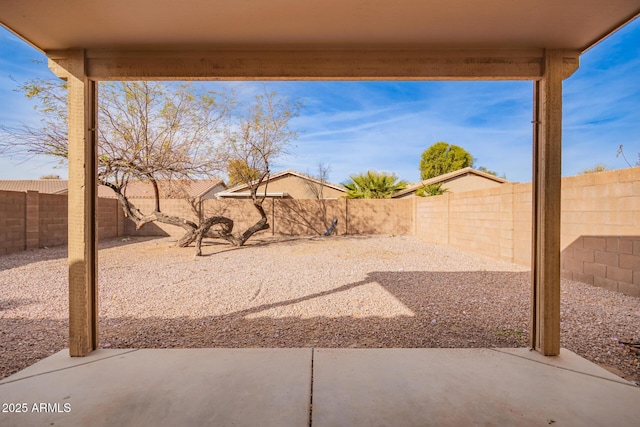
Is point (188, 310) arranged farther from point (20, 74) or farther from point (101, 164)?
point (20, 74)

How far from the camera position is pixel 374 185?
1620cm

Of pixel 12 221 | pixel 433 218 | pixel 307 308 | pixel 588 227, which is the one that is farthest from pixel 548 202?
pixel 12 221

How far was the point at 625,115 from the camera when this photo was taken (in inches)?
627

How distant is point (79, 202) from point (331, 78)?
2.07m

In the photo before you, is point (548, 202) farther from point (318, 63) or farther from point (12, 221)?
point (12, 221)

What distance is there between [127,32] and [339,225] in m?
12.3

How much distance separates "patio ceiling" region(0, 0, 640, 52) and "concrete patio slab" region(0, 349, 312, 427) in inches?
88.2

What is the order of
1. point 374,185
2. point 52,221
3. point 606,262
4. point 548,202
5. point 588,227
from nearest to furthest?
point 548,202
point 606,262
point 588,227
point 52,221
point 374,185

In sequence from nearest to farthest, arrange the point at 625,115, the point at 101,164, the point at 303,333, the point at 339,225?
1. the point at 303,333
2. the point at 101,164
3. the point at 339,225
4. the point at 625,115

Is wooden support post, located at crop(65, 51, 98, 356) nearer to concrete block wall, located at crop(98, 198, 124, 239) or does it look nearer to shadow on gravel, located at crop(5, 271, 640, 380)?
shadow on gravel, located at crop(5, 271, 640, 380)

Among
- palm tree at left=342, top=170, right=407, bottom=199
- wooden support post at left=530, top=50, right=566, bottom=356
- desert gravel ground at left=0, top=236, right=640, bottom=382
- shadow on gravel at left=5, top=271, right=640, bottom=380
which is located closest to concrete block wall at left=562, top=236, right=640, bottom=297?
desert gravel ground at left=0, top=236, right=640, bottom=382

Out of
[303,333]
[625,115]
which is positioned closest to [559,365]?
[303,333]

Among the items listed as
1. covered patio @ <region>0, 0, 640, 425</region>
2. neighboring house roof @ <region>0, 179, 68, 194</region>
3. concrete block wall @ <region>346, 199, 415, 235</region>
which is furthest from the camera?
neighboring house roof @ <region>0, 179, 68, 194</region>

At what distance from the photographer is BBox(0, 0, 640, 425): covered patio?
5.72 feet
